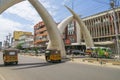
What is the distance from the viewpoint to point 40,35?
4286 inches

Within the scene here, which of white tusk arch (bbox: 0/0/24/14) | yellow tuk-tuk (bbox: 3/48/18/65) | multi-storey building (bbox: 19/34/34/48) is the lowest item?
yellow tuk-tuk (bbox: 3/48/18/65)

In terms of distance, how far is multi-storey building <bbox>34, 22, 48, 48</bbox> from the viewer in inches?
4019

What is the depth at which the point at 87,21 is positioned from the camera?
77.0 metres

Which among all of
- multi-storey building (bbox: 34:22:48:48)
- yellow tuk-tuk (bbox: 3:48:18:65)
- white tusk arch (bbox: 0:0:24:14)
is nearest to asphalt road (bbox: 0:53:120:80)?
yellow tuk-tuk (bbox: 3:48:18:65)

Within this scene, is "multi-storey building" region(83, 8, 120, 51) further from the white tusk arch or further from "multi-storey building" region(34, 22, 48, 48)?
the white tusk arch

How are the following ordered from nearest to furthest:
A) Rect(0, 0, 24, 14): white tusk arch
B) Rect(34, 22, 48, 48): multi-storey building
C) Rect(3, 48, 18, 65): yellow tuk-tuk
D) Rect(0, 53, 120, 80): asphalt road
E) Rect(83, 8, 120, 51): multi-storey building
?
Rect(0, 53, 120, 80): asphalt road < Rect(3, 48, 18, 65): yellow tuk-tuk < Rect(0, 0, 24, 14): white tusk arch < Rect(83, 8, 120, 51): multi-storey building < Rect(34, 22, 48, 48): multi-storey building

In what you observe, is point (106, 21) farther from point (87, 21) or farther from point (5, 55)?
point (5, 55)

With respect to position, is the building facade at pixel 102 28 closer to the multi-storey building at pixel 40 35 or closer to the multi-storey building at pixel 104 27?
the multi-storey building at pixel 104 27

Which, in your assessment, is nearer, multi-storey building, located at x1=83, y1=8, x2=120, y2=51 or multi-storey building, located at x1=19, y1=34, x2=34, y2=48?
multi-storey building, located at x1=83, y1=8, x2=120, y2=51

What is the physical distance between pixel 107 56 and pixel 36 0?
1895 cm

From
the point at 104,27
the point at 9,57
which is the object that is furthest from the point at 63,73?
the point at 104,27

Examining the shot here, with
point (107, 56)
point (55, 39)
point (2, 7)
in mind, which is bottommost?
point (107, 56)

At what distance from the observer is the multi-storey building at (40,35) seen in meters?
102

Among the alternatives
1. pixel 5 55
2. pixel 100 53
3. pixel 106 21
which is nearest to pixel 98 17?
pixel 106 21
